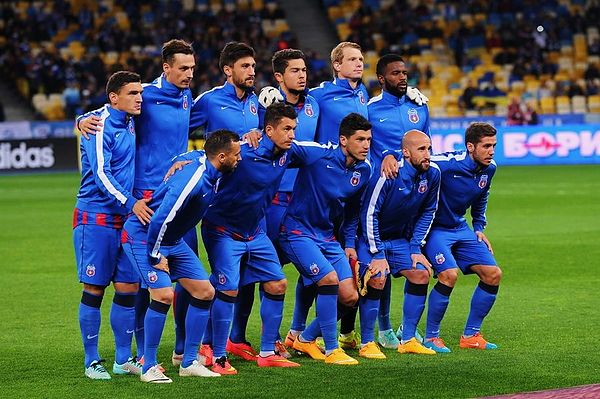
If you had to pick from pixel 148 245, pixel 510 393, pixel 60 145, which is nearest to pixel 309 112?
pixel 148 245

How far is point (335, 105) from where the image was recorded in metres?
9.73

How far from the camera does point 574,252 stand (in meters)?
15.7

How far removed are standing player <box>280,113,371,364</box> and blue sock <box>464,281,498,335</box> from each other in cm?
106

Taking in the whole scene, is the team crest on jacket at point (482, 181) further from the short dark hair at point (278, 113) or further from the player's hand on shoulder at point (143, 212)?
the player's hand on shoulder at point (143, 212)

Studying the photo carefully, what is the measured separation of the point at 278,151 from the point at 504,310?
3.77m

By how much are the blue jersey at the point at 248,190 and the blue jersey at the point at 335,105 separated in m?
0.94

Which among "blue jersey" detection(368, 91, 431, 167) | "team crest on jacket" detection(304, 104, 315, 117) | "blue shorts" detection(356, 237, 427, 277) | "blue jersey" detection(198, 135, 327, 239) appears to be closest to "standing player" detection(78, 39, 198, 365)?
"blue jersey" detection(198, 135, 327, 239)

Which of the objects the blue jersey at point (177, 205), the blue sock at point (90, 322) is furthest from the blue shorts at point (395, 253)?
the blue sock at point (90, 322)

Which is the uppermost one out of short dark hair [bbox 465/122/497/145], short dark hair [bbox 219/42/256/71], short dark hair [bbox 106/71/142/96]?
short dark hair [bbox 219/42/256/71]

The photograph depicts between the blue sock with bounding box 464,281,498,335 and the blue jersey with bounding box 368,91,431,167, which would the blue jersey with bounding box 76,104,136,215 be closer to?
the blue jersey with bounding box 368,91,431,167

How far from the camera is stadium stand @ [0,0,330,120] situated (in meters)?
36.5

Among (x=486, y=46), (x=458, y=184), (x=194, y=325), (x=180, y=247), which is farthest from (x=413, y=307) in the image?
(x=486, y=46)

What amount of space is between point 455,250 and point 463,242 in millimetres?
109

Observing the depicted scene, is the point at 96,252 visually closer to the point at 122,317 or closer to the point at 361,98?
the point at 122,317
